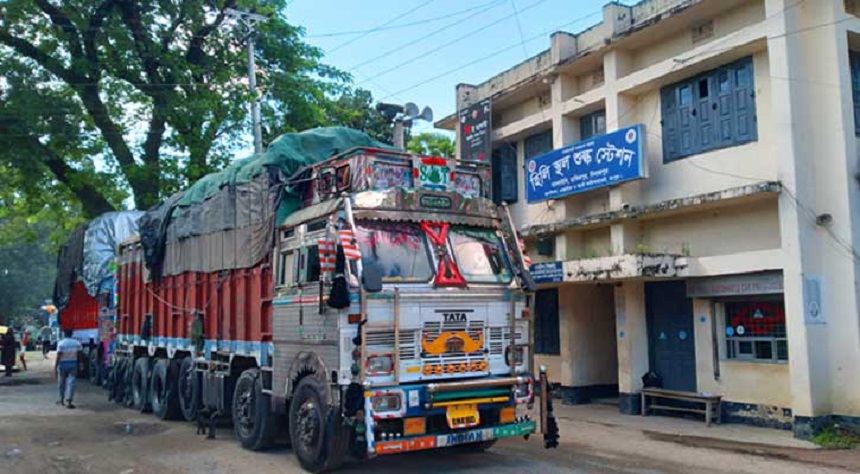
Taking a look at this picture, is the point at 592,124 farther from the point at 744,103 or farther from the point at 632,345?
the point at 632,345

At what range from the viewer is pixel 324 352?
312 inches

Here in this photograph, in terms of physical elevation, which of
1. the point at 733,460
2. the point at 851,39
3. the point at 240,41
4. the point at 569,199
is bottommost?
the point at 733,460

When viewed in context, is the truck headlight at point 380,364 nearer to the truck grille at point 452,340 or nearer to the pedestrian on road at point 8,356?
the truck grille at point 452,340

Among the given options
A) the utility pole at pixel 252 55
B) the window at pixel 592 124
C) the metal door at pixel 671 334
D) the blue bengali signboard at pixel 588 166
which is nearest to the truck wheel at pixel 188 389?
the blue bengali signboard at pixel 588 166

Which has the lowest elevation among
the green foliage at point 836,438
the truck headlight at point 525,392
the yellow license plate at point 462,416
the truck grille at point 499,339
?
the green foliage at point 836,438

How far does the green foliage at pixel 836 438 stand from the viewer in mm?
9969

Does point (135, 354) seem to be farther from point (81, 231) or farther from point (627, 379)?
point (627, 379)

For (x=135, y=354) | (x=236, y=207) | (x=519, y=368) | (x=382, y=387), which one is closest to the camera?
(x=382, y=387)

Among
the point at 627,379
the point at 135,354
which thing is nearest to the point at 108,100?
the point at 135,354

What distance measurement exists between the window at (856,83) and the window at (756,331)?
301 cm

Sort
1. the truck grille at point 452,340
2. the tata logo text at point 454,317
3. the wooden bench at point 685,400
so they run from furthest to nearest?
the wooden bench at point 685,400, the tata logo text at point 454,317, the truck grille at point 452,340

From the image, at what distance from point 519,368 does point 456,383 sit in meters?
1.08

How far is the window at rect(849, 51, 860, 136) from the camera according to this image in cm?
1127

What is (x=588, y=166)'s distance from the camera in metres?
14.1
